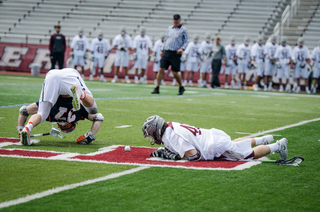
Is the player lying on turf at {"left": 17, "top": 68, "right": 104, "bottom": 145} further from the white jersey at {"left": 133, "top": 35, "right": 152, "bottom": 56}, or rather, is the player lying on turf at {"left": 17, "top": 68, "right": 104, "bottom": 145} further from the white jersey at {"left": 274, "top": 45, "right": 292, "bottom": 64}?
the white jersey at {"left": 274, "top": 45, "right": 292, "bottom": 64}

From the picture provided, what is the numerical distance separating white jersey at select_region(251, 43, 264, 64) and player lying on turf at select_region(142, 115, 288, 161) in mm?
15411

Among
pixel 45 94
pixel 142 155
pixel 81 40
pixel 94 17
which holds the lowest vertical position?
pixel 142 155

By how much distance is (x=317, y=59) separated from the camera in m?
18.8

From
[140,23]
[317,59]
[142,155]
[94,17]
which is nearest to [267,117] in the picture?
[142,155]

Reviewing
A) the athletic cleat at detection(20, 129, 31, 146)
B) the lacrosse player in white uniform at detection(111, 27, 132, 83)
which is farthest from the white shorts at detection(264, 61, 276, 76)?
the athletic cleat at detection(20, 129, 31, 146)

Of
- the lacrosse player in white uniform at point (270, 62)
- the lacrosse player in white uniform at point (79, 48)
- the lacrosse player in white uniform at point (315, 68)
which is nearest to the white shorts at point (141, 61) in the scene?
the lacrosse player in white uniform at point (79, 48)

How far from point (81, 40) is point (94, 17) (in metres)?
7.36

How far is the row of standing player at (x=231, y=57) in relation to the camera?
1919cm

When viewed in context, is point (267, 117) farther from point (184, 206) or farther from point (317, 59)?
point (317, 59)

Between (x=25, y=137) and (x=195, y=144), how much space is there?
1845 millimetres

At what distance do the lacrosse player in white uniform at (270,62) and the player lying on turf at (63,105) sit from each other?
48.7 feet

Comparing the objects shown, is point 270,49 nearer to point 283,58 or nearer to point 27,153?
point 283,58

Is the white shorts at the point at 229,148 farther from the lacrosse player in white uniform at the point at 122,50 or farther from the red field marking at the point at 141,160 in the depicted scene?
the lacrosse player in white uniform at the point at 122,50

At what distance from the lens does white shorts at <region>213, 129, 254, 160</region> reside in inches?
177
